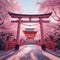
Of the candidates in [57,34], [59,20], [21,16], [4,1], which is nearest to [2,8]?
[4,1]

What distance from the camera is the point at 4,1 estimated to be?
435 inches

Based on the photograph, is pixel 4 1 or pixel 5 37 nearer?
pixel 4 1

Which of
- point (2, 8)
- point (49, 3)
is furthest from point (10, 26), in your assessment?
point (49, 3)

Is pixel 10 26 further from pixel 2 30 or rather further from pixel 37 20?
pixel 37 20

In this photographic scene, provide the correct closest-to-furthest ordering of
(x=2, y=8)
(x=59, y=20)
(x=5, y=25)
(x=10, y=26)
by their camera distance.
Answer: (x=2, y=8) < (x=59, y=20) < (x=5, y=25) < (x=10, y=26)

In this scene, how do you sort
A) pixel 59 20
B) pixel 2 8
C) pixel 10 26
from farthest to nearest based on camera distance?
pixel 10 26
pixel 59 20
pixel 2 8

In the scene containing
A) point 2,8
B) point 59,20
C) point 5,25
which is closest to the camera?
point 2,8

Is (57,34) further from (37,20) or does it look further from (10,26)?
(10,26)

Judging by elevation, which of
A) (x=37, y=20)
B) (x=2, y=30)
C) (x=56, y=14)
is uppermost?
(x=56, y=14)

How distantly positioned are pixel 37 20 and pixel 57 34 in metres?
4.71

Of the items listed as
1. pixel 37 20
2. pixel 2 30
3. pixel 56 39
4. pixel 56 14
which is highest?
pixel 56 14

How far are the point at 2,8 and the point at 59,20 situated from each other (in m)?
6.94

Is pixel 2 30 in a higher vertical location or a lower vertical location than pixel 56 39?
higher

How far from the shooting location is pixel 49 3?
12438 millimetres
